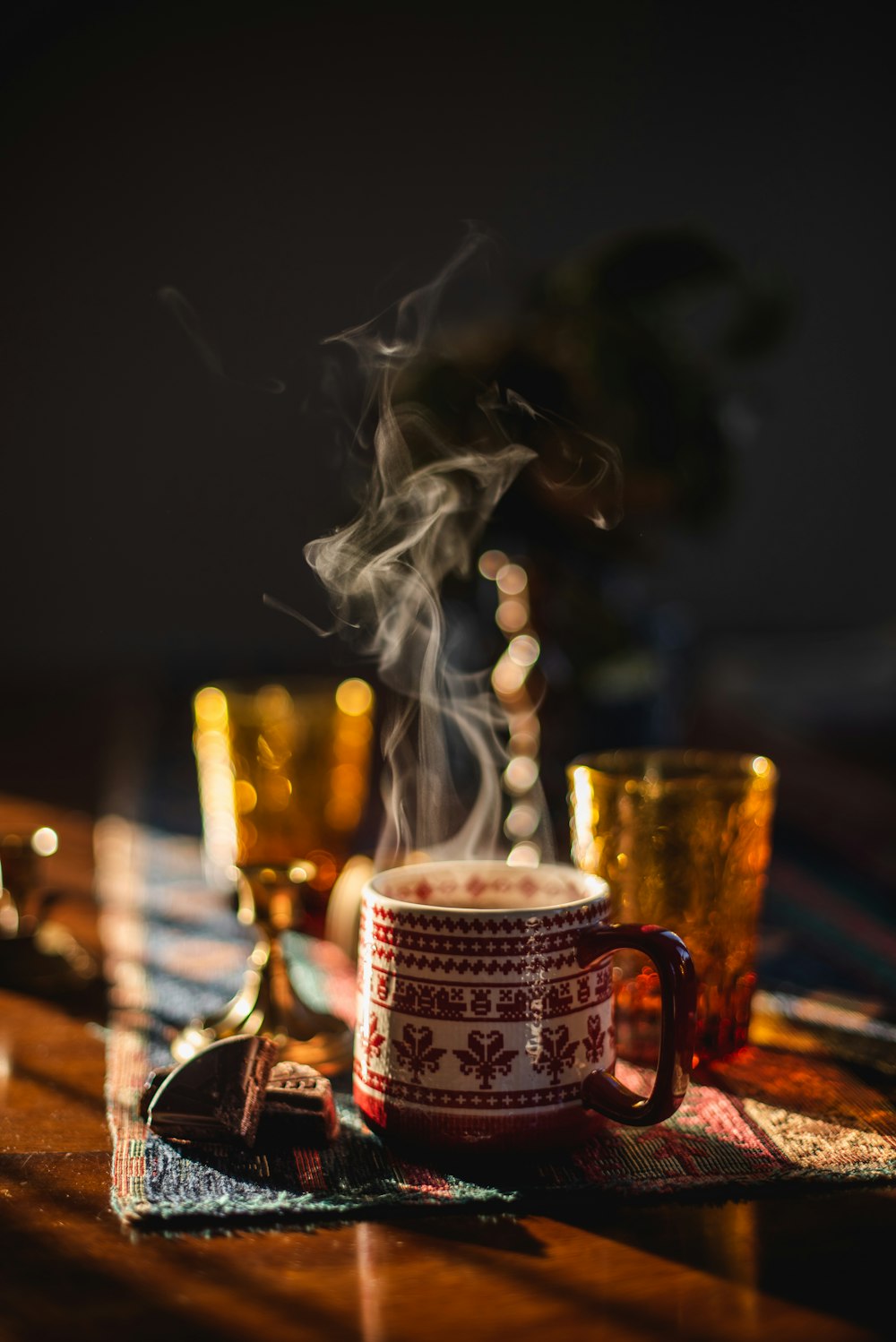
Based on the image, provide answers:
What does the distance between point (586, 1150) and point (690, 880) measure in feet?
0.52

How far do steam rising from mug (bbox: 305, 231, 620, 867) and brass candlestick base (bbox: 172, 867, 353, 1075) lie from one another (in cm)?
10

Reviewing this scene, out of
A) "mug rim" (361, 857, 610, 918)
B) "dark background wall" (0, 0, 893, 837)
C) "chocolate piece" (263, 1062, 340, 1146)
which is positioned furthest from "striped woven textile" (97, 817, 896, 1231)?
"dark background wall" (0, 0, 893, 837)

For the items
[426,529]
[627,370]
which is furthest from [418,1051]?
[627,370]

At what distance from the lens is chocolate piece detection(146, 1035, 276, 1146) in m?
0.55

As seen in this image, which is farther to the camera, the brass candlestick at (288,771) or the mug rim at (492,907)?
the brass candlestick at (288,771)

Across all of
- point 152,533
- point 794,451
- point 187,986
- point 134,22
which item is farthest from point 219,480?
point 187,986

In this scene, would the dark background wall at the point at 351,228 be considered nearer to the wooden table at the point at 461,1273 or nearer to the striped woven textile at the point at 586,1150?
the striped woven textile at the point at 586,1150

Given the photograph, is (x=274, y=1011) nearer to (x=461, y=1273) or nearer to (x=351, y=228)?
(x=461, y=1273)

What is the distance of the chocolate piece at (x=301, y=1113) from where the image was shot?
555 millimetres

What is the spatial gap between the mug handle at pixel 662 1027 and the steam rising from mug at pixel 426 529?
0.20 meters

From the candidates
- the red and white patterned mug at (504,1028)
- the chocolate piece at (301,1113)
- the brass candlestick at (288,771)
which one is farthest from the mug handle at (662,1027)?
the brass candlestick at (288,771)

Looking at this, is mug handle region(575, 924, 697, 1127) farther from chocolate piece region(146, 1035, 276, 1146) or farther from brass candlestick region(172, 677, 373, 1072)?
brass candlestick region(172, 677, 373, 1072)

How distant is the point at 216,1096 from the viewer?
1.82 ft

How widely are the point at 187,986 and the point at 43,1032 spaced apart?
4.4 inches
